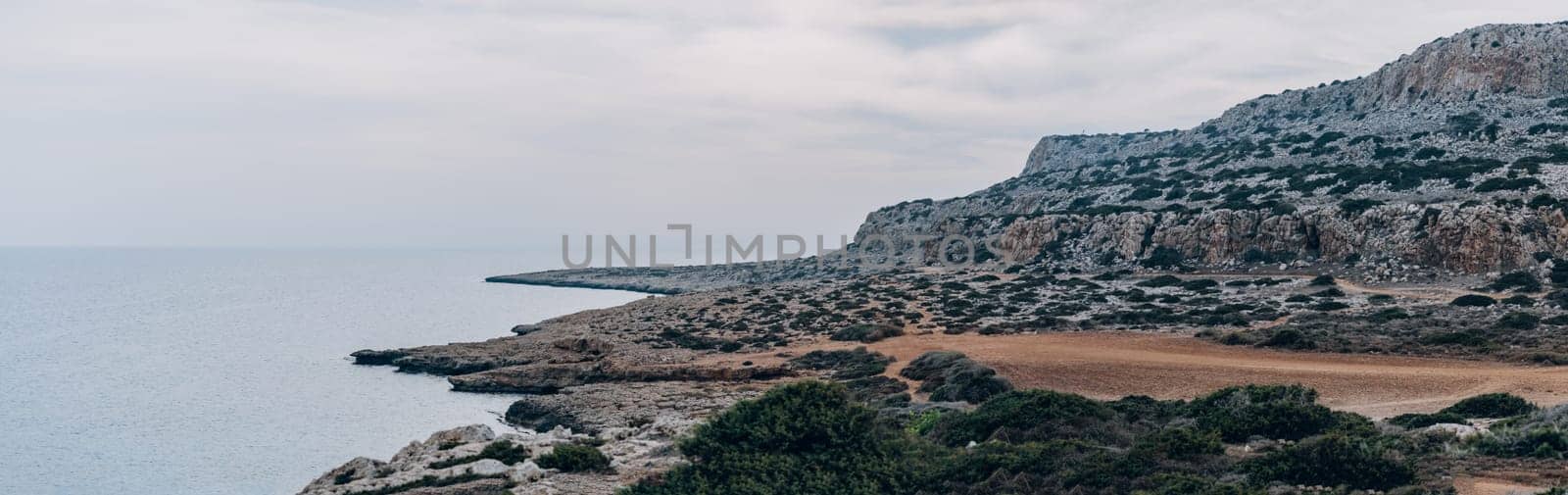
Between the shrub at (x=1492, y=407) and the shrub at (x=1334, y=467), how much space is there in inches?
244

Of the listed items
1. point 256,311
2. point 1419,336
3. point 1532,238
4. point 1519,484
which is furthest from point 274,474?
point 256,311

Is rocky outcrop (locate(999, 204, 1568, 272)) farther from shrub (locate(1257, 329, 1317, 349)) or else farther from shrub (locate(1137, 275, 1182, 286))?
shrub (locate(1257, 329, 1317, 349))

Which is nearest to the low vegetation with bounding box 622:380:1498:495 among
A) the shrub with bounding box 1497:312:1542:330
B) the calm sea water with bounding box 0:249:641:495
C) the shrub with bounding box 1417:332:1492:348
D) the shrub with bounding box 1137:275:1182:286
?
the calm sea water with bounding box 0:249:641:495

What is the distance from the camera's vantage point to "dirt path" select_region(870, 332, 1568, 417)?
22.1 meters

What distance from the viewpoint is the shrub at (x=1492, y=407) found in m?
17.5

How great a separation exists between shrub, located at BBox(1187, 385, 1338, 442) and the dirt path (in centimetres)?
452

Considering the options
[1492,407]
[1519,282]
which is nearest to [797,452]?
[1492,407]

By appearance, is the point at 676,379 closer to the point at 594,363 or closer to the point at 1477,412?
the point at 594,363

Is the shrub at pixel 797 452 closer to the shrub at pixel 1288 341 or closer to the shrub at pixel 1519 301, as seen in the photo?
the shrub at pixel 1288 341

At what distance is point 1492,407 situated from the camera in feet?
58.3

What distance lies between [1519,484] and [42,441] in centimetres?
3270

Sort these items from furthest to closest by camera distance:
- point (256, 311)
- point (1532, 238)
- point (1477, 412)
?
point (256, 311)
point (1532, 238)
point (1477, 412)

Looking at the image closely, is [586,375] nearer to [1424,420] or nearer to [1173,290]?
[1424,420]

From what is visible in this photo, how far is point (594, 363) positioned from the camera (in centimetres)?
3681
